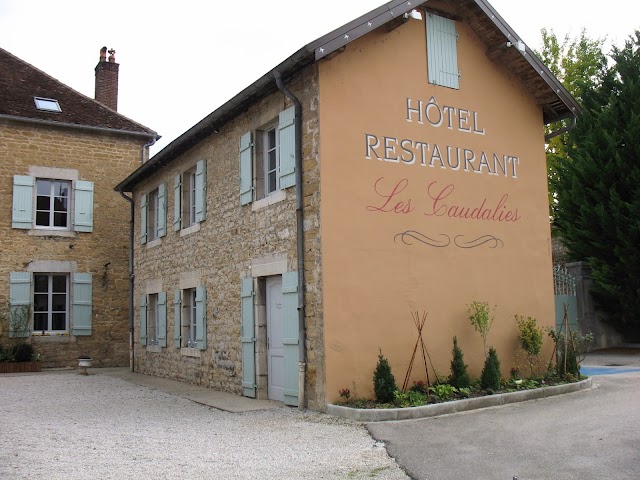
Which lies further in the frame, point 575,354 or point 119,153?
point 119,153

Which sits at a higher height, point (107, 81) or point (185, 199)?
point (107, 81)

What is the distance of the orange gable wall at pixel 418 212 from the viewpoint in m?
8.52

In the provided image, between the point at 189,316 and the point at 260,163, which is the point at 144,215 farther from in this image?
the point at 260,163

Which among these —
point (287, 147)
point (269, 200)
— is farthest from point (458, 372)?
point (287, 147)

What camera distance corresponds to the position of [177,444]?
6777 millimetres

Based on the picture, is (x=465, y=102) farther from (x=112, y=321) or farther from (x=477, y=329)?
(x=112, y=321)

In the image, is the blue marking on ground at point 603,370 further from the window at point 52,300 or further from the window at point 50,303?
the window at point 50,303

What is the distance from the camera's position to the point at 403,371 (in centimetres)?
879

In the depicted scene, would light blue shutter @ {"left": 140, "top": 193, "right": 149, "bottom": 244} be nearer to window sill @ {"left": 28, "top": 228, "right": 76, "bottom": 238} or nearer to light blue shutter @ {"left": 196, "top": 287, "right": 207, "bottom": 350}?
window sill @ {"left": 28, "top": 228, "right": 76, "bottom": 238}

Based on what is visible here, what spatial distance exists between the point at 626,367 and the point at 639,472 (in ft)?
25.1

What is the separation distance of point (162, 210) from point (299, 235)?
622 cm

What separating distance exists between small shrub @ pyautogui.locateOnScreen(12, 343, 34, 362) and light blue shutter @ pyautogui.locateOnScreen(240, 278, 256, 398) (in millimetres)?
8083

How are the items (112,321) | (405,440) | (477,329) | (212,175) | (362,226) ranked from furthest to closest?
(112,321) < (212,175) < (477,329) < (362,226) < (405,440)

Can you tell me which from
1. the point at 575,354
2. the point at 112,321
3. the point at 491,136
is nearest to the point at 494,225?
the point at 491,136
